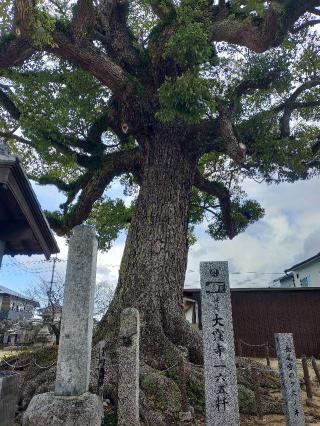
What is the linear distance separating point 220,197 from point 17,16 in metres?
7.87

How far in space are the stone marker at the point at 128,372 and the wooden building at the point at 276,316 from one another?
11.9 metres

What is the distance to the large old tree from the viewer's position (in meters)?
7.67

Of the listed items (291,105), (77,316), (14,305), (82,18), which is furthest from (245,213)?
(14,305)

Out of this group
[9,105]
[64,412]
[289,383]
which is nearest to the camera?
[64,412]

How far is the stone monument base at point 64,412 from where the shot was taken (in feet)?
12.1

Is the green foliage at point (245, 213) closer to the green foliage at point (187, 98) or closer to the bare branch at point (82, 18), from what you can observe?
the green foliage at point (187, 98)

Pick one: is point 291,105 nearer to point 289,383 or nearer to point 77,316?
point 289,383

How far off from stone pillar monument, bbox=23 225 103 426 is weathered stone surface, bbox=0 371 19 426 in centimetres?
21

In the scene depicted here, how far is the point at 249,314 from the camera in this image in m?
16.5

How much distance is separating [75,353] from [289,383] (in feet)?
13.4

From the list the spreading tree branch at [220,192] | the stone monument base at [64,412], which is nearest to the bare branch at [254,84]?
the spreading tree branch at [220,192]

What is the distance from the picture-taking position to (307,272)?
2467 centimetres

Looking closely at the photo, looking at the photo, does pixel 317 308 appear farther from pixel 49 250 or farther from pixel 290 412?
pixel 49 250

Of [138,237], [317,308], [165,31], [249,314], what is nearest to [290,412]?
[138,237]
